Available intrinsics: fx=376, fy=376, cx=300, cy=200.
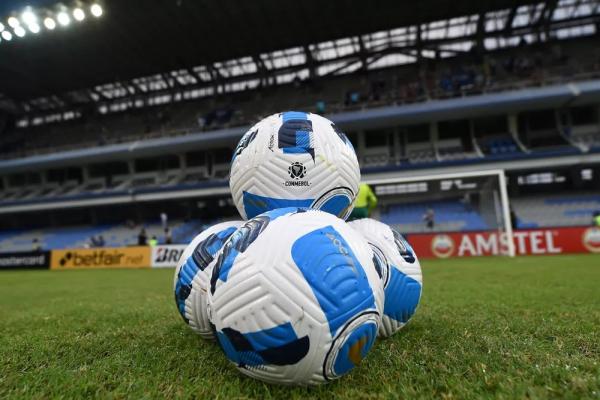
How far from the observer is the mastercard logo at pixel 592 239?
13195 mm

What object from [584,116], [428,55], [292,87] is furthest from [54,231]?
[584,116]

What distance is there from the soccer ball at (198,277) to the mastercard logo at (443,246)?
40.4 feet

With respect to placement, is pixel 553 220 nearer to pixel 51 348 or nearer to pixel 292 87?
pixel 292 87

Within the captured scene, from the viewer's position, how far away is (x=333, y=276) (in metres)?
1.74

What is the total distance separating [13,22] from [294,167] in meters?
23.0

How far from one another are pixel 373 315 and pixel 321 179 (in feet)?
3.79

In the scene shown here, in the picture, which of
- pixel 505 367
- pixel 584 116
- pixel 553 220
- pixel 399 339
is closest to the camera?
pixel 505 367

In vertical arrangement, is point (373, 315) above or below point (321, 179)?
below

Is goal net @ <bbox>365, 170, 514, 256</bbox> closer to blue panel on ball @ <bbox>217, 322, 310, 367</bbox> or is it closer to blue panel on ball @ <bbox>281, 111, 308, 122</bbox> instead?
blue panel on ball @ <bbox>281, 111, 308, 122</bbox>

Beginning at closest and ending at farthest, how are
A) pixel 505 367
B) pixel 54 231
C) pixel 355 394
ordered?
pixel 355 394, pixel 505 367, pixel 54 231

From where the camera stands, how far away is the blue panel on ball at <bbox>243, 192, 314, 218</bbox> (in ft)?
8.84

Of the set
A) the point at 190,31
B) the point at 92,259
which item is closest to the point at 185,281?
the point at 92,259

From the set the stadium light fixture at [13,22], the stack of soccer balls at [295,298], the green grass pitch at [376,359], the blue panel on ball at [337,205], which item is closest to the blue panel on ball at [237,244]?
→ the stack of soccer balls at [295,298]

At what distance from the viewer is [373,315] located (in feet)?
6.10
